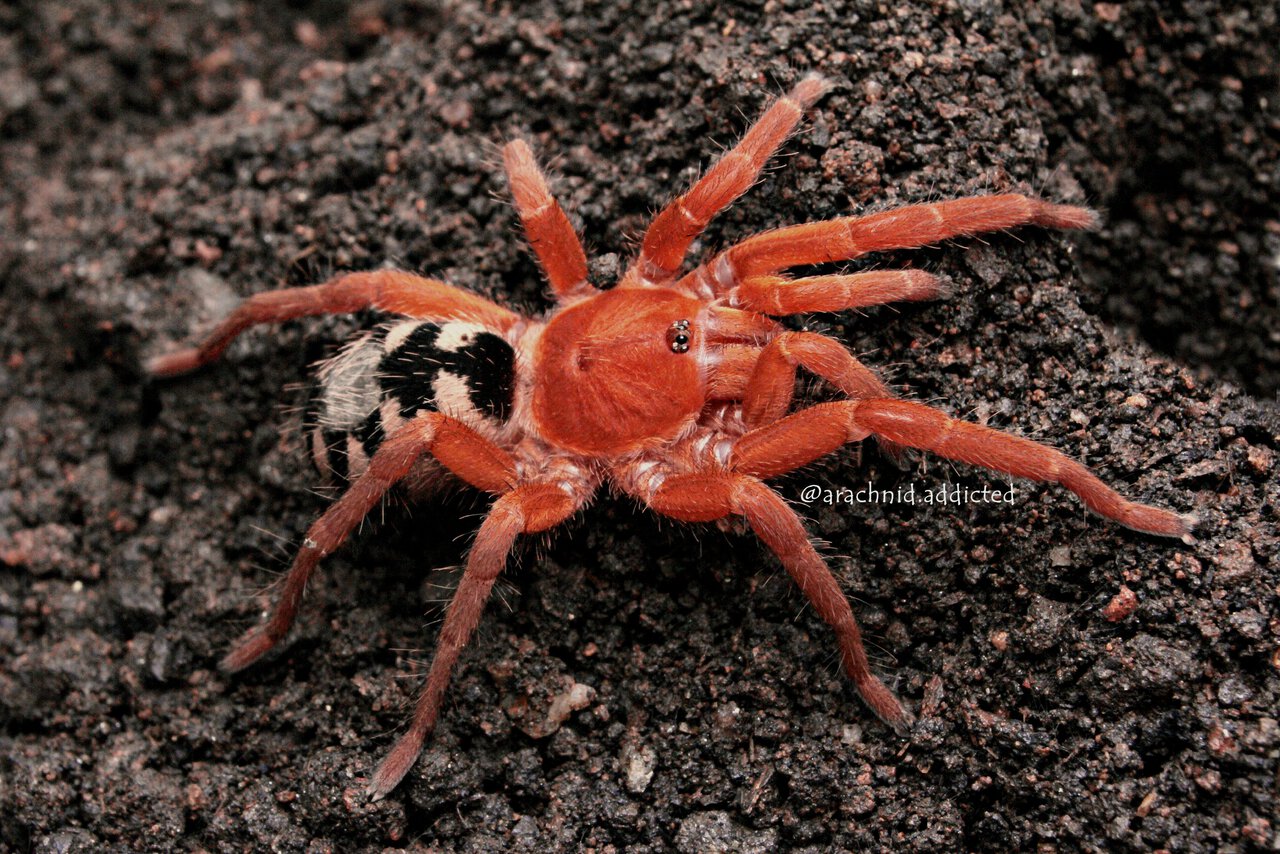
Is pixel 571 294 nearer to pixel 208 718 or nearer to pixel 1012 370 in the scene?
pixel 1012 370

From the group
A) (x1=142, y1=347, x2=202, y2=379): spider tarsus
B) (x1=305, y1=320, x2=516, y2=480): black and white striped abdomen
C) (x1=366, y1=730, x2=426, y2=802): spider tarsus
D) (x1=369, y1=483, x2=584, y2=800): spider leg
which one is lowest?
(x1=366, y1=730, x2=426, y2=802): spider tarsus

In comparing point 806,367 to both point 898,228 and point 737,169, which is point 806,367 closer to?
point 898,228

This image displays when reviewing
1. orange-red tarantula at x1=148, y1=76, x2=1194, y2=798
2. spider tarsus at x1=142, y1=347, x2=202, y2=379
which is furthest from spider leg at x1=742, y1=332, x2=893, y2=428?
spider tarsus at x1=142, y1=347, x2=202, y2=379

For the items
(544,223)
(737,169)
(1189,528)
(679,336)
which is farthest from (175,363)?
(1189,528)

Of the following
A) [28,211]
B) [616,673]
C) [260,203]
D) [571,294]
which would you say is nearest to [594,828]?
[616,673]

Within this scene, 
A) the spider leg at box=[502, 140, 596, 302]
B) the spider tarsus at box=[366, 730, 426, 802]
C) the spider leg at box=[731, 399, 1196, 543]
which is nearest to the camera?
the spider leg at box=[731, 399, 1196, 543]

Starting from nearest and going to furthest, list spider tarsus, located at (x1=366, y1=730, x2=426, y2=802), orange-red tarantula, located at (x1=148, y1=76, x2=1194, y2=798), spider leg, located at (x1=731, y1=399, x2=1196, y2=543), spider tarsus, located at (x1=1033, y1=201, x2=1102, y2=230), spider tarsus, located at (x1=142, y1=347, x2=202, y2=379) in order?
1. spider leg, located at (x1=731, y1=399, x2=1196, y2=543)
2. orange-red tarantula, located at (x1=148, y1=76, x2=1194, y2=798)
3. spider tarsus, located at (x1=366, y1=730, x2=426, y2=802)
4. spider tarsus, located at (x1=1033, y1=201, x2=1102, y2=230)
5. spider tarsus, located at (x1=142, y1=347, x2=202, y2=379)

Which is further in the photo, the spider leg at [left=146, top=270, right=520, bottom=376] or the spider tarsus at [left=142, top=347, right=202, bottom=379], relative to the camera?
the spider tarsus at [left=142, top=347, right=202, bottom=379]

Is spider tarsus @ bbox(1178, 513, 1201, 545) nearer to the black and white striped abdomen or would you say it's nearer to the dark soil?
the dark soil
